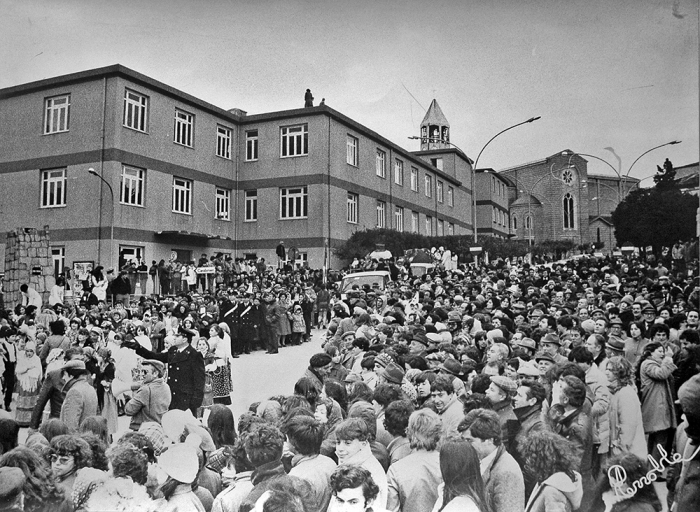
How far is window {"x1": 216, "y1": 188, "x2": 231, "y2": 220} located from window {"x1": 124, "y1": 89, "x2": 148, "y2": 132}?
1534 millimetres

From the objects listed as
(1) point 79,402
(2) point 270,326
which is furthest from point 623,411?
(2) point 270,326

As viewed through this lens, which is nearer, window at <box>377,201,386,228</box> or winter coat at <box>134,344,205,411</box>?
winter coat at <box>134,344,205,411</box>

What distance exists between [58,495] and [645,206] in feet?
20.4

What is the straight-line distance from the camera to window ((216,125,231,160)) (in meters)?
8.48

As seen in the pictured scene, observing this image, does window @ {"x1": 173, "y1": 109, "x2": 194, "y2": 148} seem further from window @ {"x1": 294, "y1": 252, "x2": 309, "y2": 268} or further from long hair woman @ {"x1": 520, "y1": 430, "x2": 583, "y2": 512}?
long hair woman @ {"x1": 520, "y1": 430, "x2": 583, "y2": 512}

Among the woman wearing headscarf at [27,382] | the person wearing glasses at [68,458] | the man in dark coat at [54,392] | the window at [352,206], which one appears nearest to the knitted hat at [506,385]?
the person wearing glasses at [68,458]

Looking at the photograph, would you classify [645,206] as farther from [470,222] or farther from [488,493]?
[470,222]

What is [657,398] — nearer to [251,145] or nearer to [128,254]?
[251,145]

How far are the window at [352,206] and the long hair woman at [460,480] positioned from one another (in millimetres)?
7771

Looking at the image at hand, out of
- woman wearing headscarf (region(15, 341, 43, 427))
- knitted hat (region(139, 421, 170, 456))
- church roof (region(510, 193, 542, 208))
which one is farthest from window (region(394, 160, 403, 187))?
knitted hat (region(139, 421, 170, 456))

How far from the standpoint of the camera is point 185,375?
589cm

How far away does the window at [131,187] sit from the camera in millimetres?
9906

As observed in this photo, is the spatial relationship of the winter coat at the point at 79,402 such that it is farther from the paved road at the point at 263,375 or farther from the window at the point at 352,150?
the window at the point at 352,150

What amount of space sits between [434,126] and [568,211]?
7.66 feet
